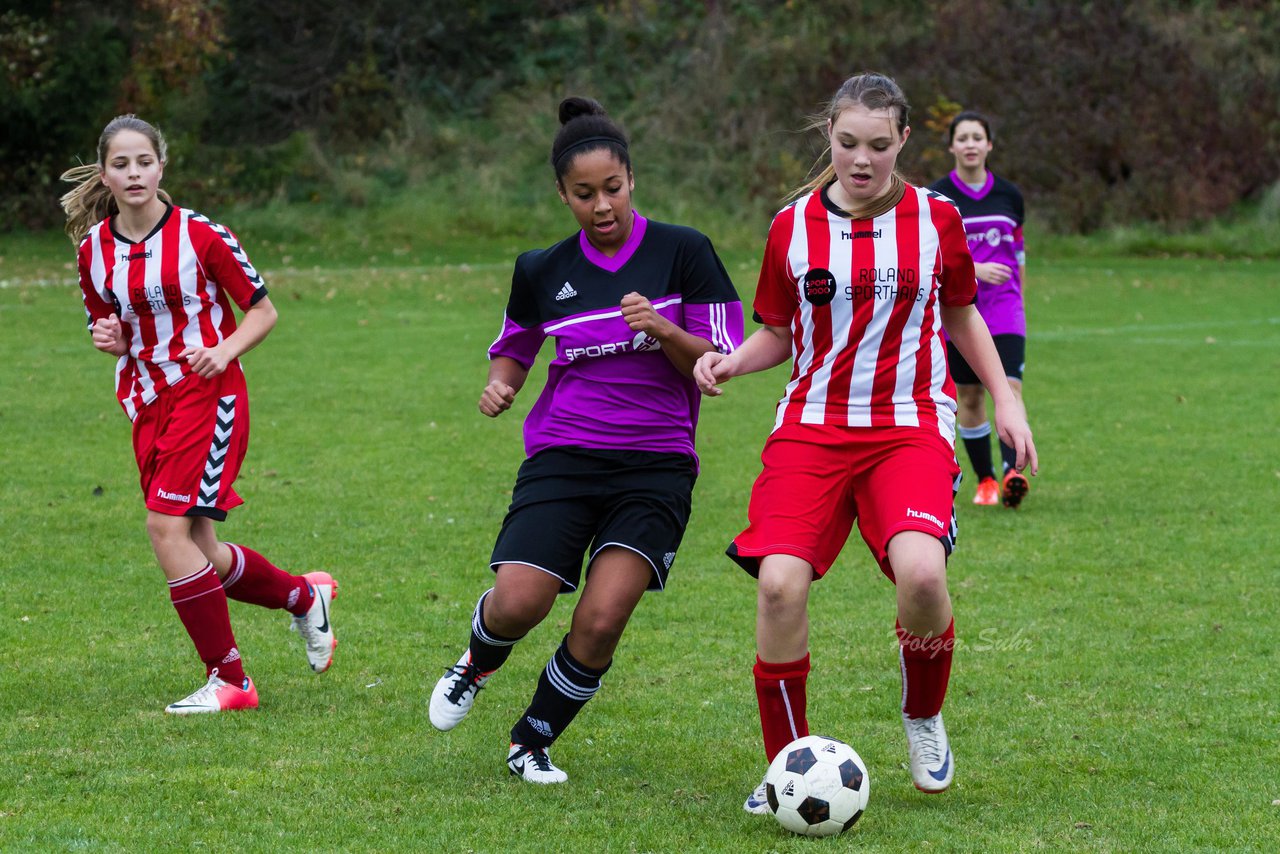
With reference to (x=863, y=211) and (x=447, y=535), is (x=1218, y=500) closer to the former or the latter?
(x=447, y=535)

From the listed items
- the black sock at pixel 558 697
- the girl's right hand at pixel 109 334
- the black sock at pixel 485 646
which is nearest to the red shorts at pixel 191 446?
the girl's right hand at pixel 109 334

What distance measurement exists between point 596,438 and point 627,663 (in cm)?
154

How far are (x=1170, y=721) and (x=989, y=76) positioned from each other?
1079 inches

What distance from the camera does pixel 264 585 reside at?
226 inches

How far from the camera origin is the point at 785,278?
174 inches

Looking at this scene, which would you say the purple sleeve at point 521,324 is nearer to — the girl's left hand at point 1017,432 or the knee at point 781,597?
the knee at point 781,597

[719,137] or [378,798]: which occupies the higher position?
[378,798]

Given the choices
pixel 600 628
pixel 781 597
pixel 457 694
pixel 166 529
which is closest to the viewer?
pixel 781 597

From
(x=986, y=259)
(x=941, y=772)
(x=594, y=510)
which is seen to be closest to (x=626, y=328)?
(x=594, y=510)

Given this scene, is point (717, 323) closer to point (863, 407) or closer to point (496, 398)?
point (863, 407)

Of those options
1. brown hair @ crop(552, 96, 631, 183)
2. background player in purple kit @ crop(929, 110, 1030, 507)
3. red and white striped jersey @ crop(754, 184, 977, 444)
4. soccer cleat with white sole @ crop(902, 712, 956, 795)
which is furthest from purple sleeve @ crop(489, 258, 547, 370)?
background player in purple kit @ crop(929, 110, 1030, 507)

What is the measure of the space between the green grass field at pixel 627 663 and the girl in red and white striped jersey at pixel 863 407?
16.0 inches

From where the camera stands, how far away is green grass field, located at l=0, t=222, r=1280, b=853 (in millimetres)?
4191

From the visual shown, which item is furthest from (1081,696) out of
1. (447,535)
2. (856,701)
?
(447,535)
